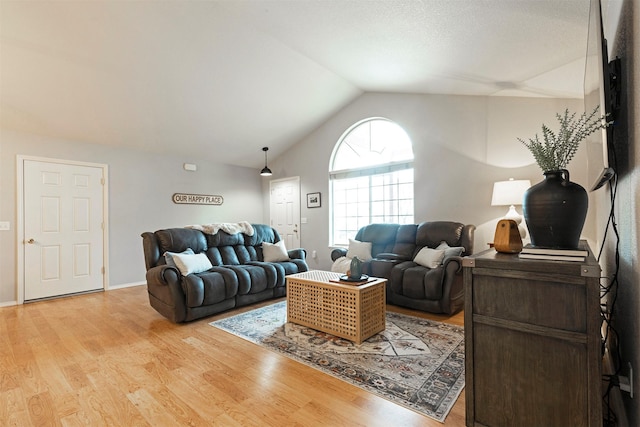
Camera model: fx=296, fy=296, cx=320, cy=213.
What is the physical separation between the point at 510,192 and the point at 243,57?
3.69 metres

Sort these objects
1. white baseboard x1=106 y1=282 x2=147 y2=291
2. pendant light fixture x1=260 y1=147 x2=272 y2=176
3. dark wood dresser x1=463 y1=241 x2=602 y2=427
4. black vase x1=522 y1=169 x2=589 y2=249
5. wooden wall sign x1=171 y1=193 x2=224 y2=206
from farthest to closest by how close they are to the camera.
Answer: pendant light fixture x1=260 y1=147 x2=272 y2=176 → wooden wall sign x1=171 y1=193 x2=224 y2=206 → white baseboard x1=106 y1=282 x2=147 y2=291 → black vase x1=522 y1=169 x2=589 y2=249 → dark wood dresser x1=463 y1=241 x2=602 y2=427

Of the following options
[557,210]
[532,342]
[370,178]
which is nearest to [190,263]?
[532,342]

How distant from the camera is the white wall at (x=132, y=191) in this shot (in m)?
3.98

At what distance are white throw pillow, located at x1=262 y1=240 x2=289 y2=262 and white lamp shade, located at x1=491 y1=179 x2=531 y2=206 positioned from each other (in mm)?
2893

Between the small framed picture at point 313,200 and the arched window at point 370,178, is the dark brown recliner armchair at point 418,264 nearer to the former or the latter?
the arched window at point 370,178

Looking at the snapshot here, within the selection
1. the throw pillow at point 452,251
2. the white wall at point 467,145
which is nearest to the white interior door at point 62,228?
the white wall at point 467,145

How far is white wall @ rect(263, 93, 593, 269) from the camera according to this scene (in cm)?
372

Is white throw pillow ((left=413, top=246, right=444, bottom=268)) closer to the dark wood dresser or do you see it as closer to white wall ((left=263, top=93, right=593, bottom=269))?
white wall ((left=263, top=93, right=593, bottom=269))

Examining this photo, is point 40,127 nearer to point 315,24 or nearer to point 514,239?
point 315,24

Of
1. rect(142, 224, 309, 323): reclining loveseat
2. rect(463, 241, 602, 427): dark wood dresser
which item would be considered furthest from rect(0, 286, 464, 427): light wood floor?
rect(463, 241, 602, 427): dark wood dresser

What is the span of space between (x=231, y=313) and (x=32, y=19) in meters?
3.44

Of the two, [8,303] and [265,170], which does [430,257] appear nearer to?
[265,170]

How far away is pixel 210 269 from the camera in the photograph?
355 centimetres

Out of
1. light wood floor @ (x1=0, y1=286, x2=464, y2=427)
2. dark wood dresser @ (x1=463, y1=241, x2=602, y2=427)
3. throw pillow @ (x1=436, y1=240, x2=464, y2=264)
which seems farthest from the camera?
throw pillow @ (x1=436, y1=240, x2=464, y2=264)
